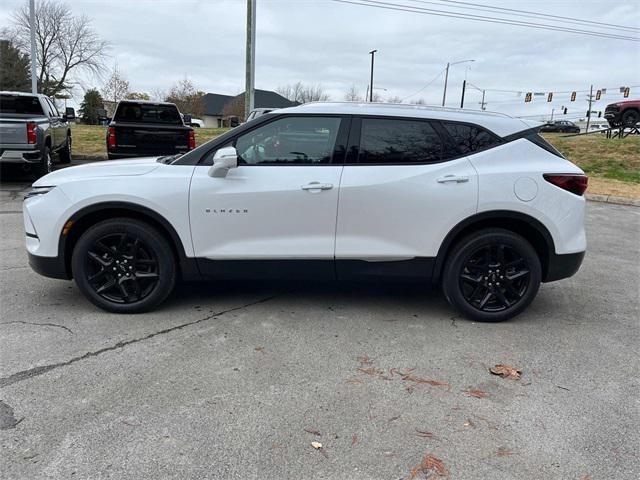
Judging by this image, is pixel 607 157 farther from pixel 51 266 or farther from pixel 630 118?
pixel 51 266

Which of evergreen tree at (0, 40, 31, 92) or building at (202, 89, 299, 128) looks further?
building at (202, 89, 299, 128)

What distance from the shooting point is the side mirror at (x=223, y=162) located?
3.89 meters

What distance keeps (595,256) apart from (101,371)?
628cm

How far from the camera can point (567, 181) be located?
4.17 meters

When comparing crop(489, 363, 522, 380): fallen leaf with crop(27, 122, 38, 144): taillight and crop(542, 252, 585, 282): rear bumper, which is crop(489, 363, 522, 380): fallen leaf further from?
crop(27, 122, 38, 144): taillight

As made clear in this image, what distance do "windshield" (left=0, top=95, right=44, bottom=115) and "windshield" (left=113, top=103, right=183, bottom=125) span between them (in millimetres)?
1746

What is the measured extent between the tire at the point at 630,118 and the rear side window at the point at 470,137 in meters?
22.0

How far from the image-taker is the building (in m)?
69.7

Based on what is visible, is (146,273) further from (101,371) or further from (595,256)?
(595,256)

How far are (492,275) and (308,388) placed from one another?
2000 millimetres

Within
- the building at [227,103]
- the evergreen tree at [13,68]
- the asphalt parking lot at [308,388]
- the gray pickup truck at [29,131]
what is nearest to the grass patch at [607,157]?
the asphalt parking lot at [308,388]

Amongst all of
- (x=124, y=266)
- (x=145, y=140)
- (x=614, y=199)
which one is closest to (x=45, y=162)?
(x=145, y=140)

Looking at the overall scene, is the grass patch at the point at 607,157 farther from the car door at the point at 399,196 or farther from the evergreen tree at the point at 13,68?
the evergreen tree at the point at 13,68

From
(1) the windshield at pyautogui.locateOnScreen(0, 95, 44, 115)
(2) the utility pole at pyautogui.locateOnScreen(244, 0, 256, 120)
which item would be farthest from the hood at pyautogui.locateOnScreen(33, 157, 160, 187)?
(2) the utility pole at pyautogui.locateOnScreen(244, 0, 256, 120)
